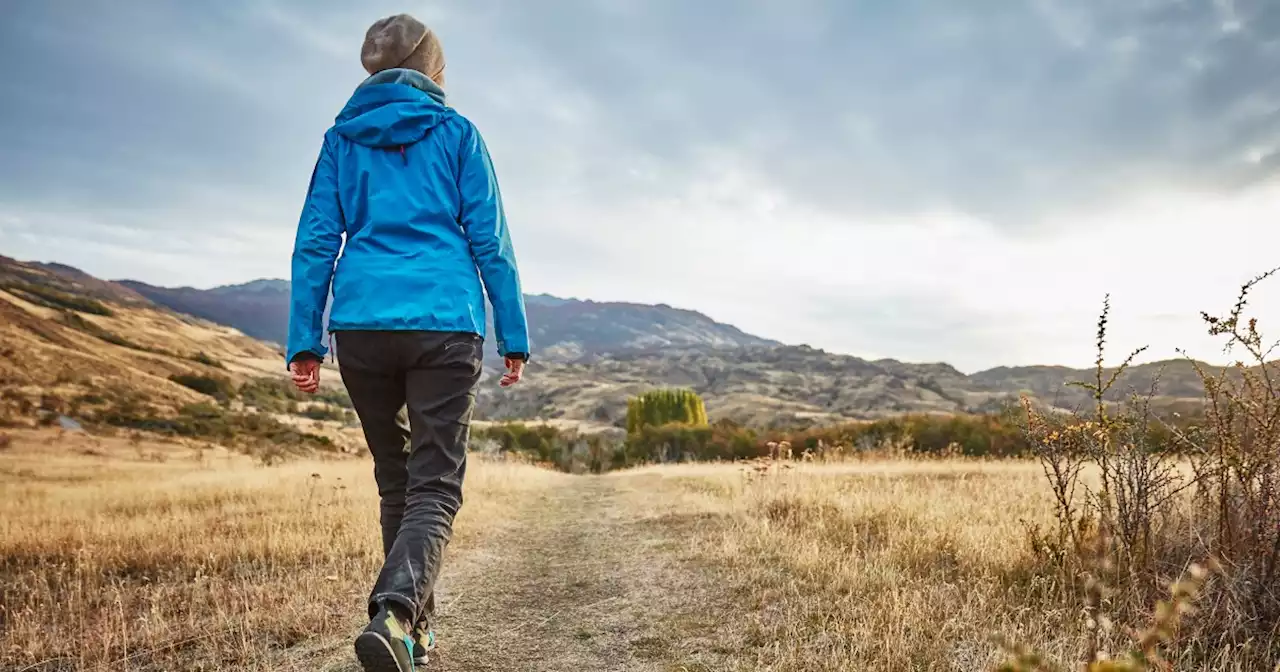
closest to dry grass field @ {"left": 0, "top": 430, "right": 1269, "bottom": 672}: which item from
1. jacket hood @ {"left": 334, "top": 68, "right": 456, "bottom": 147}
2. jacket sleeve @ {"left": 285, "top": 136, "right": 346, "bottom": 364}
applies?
jacket sleeve @ {"left": 285, "top": 136, "right": 346, "bottom": 364}

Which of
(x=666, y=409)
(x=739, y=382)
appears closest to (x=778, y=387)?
(x=739, y=382)

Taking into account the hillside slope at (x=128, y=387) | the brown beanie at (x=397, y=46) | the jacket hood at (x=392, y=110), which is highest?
the brown beanie at (x=397, y=46)

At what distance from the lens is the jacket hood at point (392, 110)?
2.84m

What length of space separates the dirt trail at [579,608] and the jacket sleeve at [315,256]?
1.40m

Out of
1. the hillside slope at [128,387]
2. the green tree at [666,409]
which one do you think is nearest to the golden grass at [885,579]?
the hillside slope at [128,387]

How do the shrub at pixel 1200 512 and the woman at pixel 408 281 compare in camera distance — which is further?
the shrub at pixel 1200 512

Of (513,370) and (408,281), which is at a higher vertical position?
(408,281)

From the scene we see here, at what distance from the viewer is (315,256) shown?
2.86 m

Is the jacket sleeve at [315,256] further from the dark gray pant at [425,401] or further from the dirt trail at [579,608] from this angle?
the dirt trail at [579,608]

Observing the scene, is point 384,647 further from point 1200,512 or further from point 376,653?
point 1200,512

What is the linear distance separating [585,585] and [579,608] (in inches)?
22.8

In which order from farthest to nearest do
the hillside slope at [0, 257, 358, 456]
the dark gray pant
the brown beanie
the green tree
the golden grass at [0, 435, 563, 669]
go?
the green tree → the hillside slope at [0, 257, 358, 456] → the golden grass at [0, 435, 563, 669] → the brown beanie → the dark gray pant

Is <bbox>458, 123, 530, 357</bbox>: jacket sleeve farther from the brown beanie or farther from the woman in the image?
the brown beanie

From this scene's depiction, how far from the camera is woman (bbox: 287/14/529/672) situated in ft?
8.82
